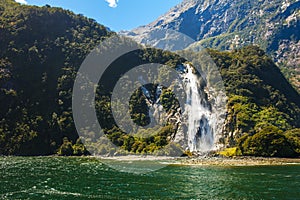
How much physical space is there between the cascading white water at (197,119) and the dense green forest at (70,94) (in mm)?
5439

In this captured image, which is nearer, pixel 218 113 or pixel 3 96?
pixel 218 113

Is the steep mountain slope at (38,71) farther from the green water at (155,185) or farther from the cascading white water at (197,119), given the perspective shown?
A: the green water at (155,185)

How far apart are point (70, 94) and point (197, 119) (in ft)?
140

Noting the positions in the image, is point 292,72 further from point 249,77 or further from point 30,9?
point 30,9

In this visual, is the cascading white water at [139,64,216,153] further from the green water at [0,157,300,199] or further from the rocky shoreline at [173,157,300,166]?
the green water at [0,157,300,199]

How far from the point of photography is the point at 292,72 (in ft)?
645

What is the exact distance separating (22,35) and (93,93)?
34.9 metres

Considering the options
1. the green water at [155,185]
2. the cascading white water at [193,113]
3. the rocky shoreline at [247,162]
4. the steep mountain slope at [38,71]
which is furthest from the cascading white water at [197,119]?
the green water at [155,185]

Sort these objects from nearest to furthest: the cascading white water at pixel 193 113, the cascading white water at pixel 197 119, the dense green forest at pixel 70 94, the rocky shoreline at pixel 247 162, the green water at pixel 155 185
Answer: the green water at pixel 155 185 < the rocky shoreline at pixel 247 162 < the dense green forest at pixel 70 94 < the cascading white water at pixel 197 119 < the cascading white water at pixel 193 113

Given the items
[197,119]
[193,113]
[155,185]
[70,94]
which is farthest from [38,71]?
[155,185]

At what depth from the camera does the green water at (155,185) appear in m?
30.6

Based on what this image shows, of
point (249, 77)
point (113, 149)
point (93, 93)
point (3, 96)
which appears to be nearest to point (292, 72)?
point (249, 77)

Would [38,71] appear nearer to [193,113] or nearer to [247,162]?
[193,113]

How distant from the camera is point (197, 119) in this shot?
341 feet
